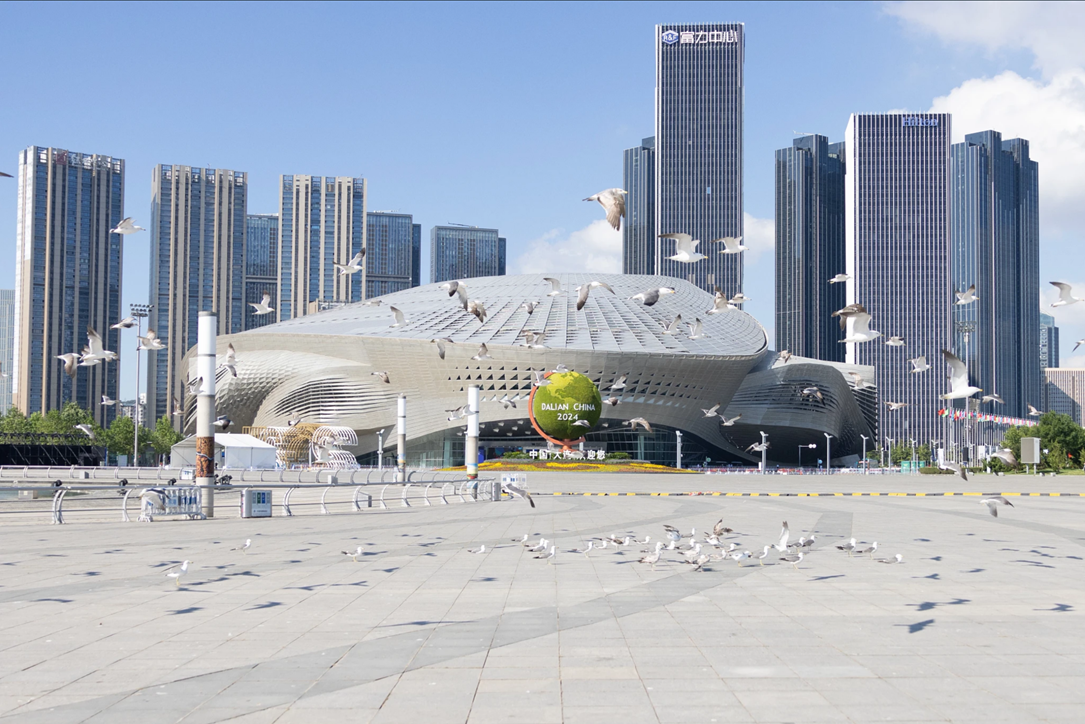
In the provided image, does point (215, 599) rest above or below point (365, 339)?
below

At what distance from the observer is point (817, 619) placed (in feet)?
36.3

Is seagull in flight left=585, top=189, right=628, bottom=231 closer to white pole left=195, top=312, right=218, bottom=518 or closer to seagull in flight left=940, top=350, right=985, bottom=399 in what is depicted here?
seagull in flight left=940, top=350, right=985, bottom=399

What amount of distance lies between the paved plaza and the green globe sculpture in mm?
65211

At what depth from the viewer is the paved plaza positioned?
7.20 meters

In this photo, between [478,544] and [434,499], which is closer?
[478,544]

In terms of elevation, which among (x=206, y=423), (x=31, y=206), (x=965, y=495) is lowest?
(x=965, y=495)

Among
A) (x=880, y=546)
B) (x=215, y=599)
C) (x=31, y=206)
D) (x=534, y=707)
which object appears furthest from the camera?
(x=31, y=206)

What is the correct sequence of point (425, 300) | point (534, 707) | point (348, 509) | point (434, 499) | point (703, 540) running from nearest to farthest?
1. point (534, 707)
2. point (703, 540)
3. point (348, 509)
4. point (434, 499)
5. point (425, 300)

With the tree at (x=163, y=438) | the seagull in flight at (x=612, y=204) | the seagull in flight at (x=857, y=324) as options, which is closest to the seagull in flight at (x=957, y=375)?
the seagull in flight at (x=857, y=324)

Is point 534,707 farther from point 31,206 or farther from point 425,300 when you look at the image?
point 31,206

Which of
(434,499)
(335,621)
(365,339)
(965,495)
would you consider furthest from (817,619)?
(365,339)

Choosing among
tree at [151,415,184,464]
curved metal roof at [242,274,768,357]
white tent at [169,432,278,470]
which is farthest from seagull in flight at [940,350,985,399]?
tree at [151,415,184,464]

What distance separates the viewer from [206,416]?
2897 centimetres

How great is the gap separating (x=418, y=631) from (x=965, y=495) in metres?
43.2
